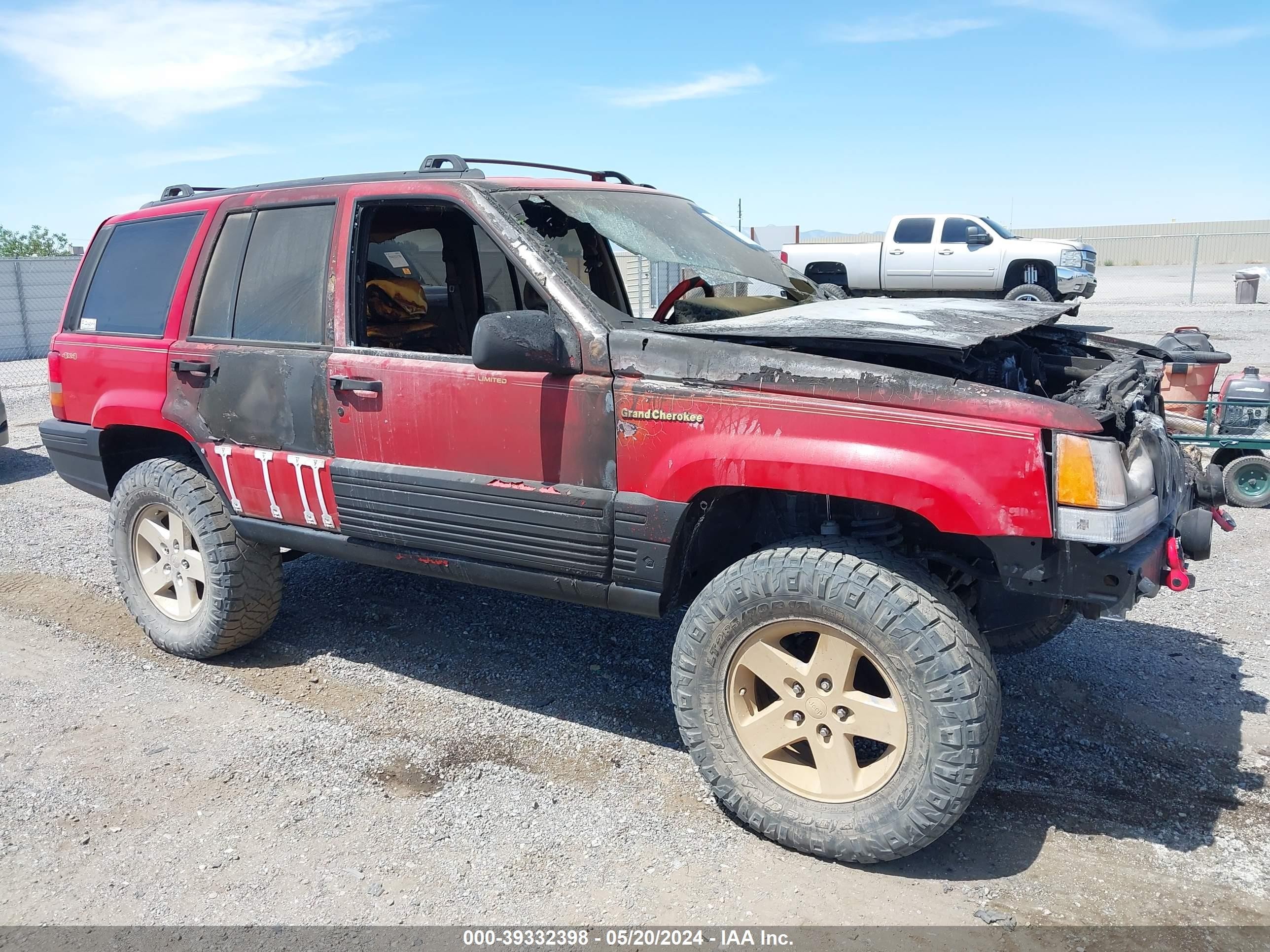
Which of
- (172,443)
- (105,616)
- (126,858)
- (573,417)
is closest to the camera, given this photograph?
(126,858)

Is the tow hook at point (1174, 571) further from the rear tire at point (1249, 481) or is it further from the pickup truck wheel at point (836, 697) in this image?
the rear tire at point (1249, 481)

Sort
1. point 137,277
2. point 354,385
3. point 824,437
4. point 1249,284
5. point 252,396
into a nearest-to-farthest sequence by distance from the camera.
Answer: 1. point 824,437
2. point 354,385
3. point 252,396
4. point 137,277
5. point 1249,284

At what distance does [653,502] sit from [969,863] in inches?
57.9

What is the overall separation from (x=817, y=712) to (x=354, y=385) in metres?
2.10

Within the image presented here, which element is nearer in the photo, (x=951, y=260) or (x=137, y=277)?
(x=137, y=277)

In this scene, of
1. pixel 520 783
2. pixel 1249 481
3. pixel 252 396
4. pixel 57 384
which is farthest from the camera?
pixel 1249 481

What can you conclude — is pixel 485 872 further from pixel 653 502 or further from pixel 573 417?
pixel 573 417

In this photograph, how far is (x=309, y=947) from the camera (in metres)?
2.68

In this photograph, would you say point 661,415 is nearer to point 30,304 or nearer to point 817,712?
point 817,712

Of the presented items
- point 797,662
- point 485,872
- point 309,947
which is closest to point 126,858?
point 309,947

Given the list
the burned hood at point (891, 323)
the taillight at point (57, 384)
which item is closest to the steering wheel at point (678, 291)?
the burned hood at point (891, 323)

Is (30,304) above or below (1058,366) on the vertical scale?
below

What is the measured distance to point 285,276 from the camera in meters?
4.16

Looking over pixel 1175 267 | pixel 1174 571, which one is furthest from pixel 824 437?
pixel 1175 267
